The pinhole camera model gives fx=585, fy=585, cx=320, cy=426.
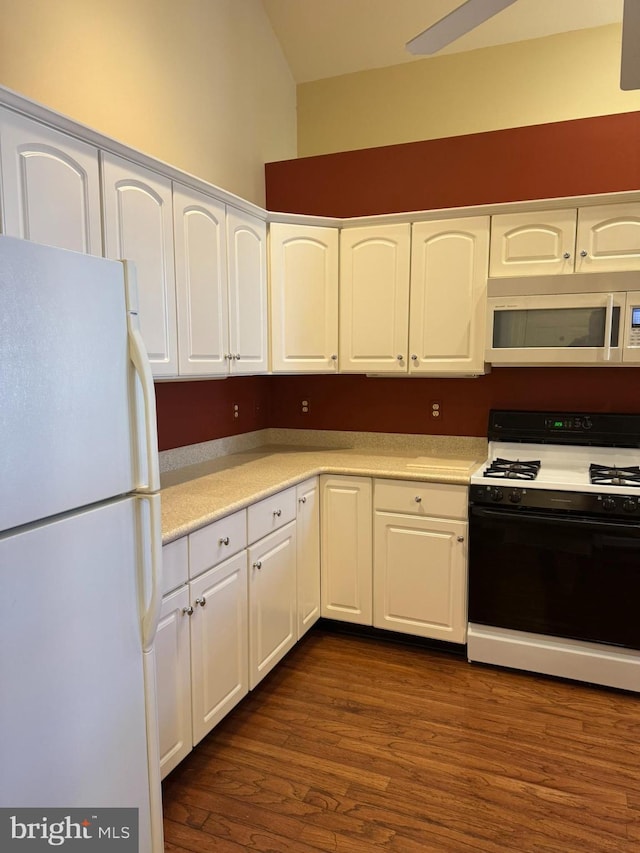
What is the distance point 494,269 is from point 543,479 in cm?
107

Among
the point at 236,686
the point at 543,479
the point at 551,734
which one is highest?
the point at 543,479

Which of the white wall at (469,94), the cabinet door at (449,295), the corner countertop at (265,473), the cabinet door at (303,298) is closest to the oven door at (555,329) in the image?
the cabinet door at (449,295)

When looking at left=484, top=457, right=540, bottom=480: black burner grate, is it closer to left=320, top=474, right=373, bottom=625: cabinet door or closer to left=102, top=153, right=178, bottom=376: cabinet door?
left=320, top=474, right=373, bottom=625: cabinet door

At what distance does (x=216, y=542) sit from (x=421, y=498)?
1.13m

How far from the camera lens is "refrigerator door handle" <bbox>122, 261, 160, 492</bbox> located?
1419 mm

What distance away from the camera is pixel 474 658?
2838 millimetres

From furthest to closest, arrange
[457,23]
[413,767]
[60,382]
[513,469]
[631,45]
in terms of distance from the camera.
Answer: [513,469], [413,767], [457,23], [631,45], [60,382]

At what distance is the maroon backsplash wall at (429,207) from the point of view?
299 centimetres

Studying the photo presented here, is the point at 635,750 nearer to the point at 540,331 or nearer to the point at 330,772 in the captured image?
the point at 330,772

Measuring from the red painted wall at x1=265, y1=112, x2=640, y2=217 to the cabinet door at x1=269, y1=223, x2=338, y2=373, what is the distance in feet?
1.55

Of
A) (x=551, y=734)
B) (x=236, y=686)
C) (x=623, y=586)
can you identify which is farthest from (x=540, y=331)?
(x=236, y=686)

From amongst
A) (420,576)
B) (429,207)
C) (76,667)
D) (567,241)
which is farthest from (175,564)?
(429,207)

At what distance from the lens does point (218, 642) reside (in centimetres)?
221

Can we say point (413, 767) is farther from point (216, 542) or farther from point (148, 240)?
point (148, 240)
